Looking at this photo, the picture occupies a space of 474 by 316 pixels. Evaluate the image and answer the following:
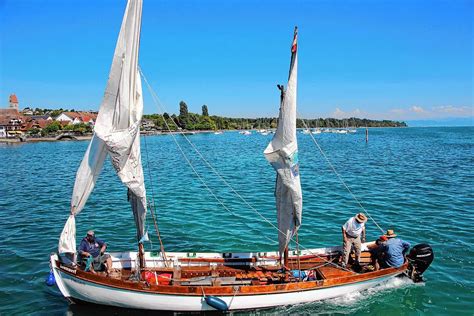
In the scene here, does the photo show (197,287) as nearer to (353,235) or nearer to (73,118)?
(353,235)

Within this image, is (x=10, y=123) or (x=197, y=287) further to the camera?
(x=10, y=123)

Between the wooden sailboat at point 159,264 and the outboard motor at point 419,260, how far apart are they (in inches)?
34.9

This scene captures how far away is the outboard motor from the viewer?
630 inches

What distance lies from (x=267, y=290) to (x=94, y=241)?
7.29 m

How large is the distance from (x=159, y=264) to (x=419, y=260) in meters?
11.5

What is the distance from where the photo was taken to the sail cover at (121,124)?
1277 cm

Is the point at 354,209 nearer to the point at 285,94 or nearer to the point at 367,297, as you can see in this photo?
the point at 367,297

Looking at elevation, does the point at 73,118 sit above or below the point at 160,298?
above

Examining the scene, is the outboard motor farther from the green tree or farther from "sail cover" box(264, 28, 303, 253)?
the green tree

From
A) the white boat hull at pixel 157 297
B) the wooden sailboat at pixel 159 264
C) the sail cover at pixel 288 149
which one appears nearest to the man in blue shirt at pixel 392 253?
the wooden sailboat at pixel 159 264

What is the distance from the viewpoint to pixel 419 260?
16.1 metres

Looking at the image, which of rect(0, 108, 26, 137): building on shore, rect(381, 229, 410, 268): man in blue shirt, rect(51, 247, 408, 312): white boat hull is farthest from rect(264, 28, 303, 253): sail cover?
rect(0, 108, 26, 137): building on shore

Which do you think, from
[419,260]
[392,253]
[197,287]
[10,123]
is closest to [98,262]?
[197,287]

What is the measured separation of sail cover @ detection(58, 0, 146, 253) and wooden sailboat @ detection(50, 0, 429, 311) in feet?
0.11
